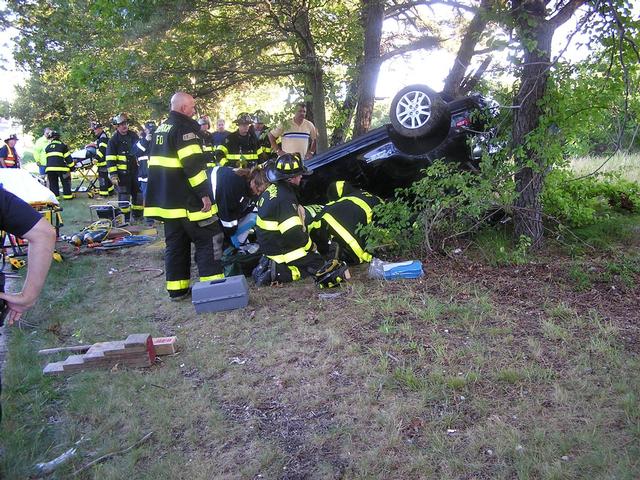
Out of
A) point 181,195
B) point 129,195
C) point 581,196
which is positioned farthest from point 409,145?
point 129,195

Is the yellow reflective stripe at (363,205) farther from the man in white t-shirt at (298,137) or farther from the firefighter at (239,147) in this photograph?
the firefighter at (239,147)

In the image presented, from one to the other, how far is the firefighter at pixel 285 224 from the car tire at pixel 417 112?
134cm

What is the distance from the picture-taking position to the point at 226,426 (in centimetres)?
291

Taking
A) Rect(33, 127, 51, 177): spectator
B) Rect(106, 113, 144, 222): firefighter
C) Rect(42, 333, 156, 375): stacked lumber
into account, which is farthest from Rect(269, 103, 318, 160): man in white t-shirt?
Rect(33, 127, 51, 177): spectator

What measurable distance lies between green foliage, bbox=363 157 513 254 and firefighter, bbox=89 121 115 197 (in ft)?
30.3

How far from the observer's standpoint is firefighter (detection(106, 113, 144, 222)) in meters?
10.3

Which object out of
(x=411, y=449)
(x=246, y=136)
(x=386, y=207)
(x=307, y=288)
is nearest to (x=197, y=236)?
(x=307, y=288)

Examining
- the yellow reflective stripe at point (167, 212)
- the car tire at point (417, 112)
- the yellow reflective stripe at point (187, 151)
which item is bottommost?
the yellow reflective stripe at point (167, 212)

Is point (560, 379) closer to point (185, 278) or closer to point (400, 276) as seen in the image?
point (400, 276)

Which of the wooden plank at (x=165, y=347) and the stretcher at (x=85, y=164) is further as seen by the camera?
the stretcher at (x=85, y=164)

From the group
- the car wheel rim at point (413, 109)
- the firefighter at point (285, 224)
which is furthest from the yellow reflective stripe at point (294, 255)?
the car wheel rim at point (413, 109)

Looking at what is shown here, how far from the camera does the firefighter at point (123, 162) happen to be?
1030cm

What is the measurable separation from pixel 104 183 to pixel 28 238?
13.3 meters

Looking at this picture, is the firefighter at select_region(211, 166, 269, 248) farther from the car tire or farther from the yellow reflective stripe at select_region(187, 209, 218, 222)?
the car tire
